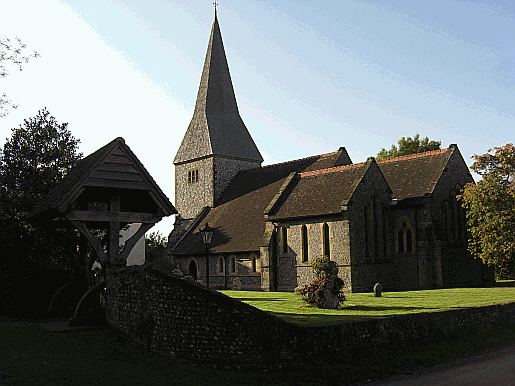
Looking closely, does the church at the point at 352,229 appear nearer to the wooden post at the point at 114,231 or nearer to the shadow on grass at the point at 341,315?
the shadow on grass at the point at 341,315

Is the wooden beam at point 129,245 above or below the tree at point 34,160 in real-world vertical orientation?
below

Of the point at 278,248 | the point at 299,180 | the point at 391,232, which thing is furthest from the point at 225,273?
the point at 391,232

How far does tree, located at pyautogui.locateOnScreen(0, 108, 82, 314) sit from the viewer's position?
20391mm

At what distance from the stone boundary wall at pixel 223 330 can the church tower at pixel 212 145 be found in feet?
109

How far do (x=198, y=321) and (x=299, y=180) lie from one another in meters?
26.0

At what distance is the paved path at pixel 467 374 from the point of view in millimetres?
10922

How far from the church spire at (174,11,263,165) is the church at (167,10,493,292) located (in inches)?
284

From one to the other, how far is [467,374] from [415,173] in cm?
2453

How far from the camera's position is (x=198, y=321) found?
12000 millimetres

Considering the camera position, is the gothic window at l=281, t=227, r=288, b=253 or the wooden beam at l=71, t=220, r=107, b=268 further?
the gothic window at l=281, t=227, r=288, b=253

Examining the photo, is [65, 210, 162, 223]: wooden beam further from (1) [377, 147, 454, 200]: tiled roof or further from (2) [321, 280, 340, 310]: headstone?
(1) [377, 147, 454, 200]: tiled roof

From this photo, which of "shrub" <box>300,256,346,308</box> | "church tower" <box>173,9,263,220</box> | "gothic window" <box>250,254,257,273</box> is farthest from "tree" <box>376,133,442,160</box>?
"shrub" <box>300,256,346,308</box>

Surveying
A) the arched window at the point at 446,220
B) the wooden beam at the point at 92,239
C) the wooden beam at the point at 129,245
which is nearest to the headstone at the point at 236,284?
the arched window at the point at 446,220

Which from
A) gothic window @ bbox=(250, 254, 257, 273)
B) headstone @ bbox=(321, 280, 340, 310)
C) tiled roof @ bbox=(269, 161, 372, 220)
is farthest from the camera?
gothic window @ bbox=(250, 254, 257, 273)
